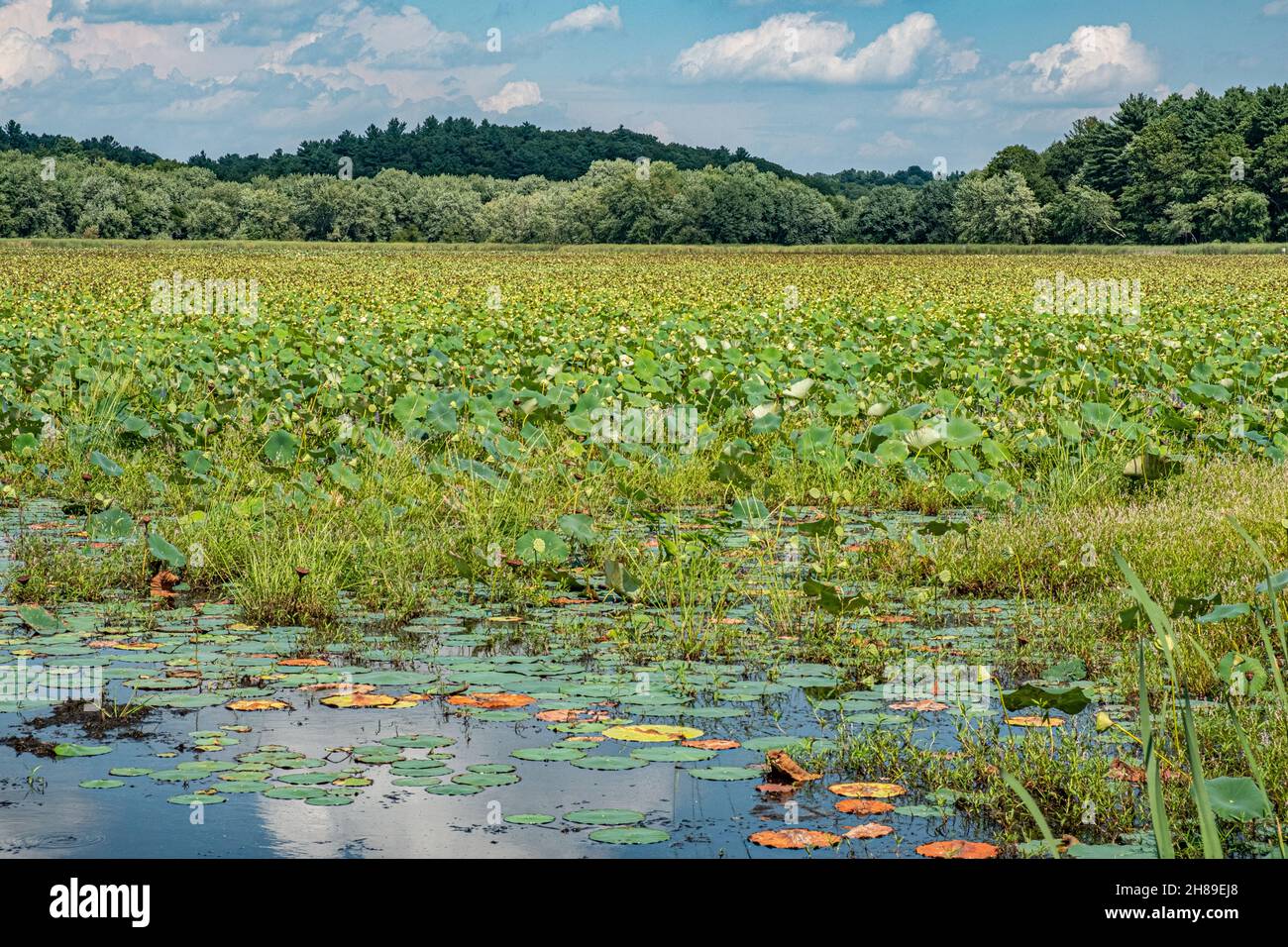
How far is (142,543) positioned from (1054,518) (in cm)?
453

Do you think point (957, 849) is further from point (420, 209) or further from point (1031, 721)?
point (420, 209)

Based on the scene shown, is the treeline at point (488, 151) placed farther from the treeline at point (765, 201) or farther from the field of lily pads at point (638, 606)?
the field of lily pads at point (638, 606)

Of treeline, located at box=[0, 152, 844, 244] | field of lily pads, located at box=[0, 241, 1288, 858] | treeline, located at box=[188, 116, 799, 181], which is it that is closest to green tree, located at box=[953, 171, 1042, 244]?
treeline, located at box=[0, 152, 844, 244]

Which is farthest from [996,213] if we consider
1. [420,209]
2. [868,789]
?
[868,789]

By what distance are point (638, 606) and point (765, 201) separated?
286ft

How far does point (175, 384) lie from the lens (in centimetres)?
1094

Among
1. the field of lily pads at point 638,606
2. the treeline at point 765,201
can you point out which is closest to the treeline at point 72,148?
the treeline at point 765,201

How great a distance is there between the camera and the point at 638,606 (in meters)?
6.04

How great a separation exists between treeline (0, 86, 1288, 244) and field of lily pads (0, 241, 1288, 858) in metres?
71.5

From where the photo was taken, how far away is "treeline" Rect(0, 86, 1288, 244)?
79.9 m

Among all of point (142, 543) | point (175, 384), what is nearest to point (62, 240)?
point (175, 384)
